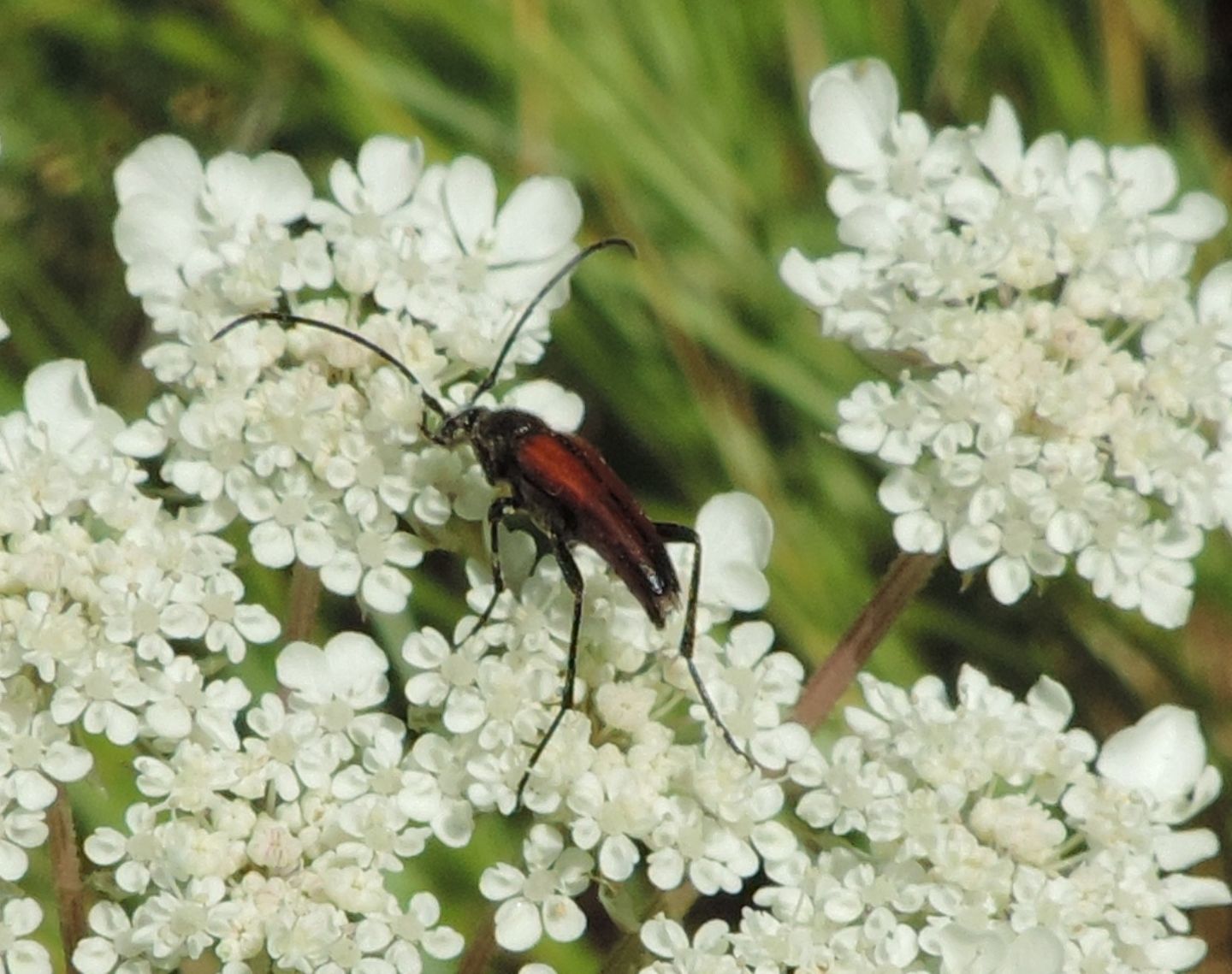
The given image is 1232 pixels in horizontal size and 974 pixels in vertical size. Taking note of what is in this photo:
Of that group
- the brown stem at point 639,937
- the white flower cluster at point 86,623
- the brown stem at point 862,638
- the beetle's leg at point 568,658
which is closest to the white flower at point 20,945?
the white flower cluster at point 86,623

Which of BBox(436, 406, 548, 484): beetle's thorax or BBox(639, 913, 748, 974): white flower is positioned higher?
BBox(436, 406, 548, 484): beetle's thorax

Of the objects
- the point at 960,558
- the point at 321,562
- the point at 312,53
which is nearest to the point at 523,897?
the point at 321,562

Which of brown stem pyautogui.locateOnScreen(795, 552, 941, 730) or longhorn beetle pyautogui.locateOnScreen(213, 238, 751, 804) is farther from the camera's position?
brown stem pyautogui.locateOnScreen(795, 552, 941, 730)

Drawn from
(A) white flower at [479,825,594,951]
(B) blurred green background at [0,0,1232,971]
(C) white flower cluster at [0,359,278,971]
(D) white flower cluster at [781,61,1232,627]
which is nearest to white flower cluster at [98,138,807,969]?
(A) white flower at [479,825,594,951]

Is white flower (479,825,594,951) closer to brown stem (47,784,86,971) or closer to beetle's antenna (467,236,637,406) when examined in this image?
brown stem (47,784,86,971)

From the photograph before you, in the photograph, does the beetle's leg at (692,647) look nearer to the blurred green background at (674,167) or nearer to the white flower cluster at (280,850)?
the white flower cluster at (280,850)

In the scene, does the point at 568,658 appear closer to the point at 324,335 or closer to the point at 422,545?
the point at 422,545

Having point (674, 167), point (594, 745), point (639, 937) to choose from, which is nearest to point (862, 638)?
point (594, 745)
